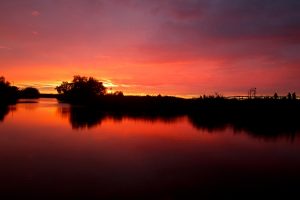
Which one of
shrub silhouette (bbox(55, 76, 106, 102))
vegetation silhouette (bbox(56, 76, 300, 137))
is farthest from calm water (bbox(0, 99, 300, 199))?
shrub silhouette (bbox(55, 76, 106, 102))

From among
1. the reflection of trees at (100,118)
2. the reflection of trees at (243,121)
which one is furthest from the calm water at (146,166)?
the reflection of trees at (100,118)

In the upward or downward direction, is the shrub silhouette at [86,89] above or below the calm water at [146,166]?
above

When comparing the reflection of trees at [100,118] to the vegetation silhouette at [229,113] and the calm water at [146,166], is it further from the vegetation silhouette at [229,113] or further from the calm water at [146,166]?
the calm water at [146,166]

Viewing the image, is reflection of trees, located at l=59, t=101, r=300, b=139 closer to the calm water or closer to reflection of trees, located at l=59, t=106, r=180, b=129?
reflection of trees, located at l=59, t=106, r=180, b=129

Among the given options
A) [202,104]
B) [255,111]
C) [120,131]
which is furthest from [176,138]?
[202,104]

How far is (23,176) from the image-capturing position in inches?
585

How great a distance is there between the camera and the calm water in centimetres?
1339

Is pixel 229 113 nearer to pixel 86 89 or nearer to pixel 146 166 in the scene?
pixel 146 166

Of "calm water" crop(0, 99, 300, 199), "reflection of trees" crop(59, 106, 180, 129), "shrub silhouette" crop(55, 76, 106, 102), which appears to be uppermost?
"shrub silhouette" crop(55, 76, 106, 102)

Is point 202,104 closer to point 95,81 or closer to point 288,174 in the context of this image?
point 288,174

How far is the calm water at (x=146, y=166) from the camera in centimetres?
1339

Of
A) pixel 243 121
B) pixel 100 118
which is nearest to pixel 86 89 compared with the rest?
pixel 100 118

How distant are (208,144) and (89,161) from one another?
11794mm

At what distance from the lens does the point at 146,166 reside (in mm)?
17922
